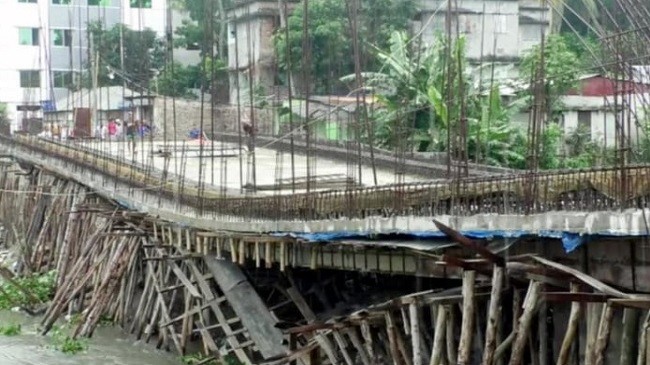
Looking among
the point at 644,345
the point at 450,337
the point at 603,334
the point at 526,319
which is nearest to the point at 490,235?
the point at 450,337

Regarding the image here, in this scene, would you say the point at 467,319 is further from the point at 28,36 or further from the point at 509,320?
the point at 28,36

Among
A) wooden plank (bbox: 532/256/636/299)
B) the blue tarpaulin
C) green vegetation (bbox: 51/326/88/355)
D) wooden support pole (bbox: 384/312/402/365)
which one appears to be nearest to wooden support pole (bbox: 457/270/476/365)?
the blue tarpaulin

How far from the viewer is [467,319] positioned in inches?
417

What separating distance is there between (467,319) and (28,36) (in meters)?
41.1

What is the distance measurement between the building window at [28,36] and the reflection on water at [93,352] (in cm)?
2900

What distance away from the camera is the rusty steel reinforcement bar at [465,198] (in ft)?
33.1

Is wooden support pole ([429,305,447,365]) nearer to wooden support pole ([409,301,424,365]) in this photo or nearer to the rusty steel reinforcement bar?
wooden support pole ([409,301,424,365])

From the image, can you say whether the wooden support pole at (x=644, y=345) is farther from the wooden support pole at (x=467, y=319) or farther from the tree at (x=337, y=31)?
the tree at (x=337, y=31)

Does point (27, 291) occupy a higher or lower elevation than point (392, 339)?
lower

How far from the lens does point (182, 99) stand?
1636 inches

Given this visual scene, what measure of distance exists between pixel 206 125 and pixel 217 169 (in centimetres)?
1143

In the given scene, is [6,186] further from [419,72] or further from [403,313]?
[403,313]

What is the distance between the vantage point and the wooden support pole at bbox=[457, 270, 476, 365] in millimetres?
10578

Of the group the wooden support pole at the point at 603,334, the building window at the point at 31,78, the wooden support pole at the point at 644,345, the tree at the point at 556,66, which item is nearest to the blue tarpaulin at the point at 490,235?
the wooden support pole at the point at 603,334
